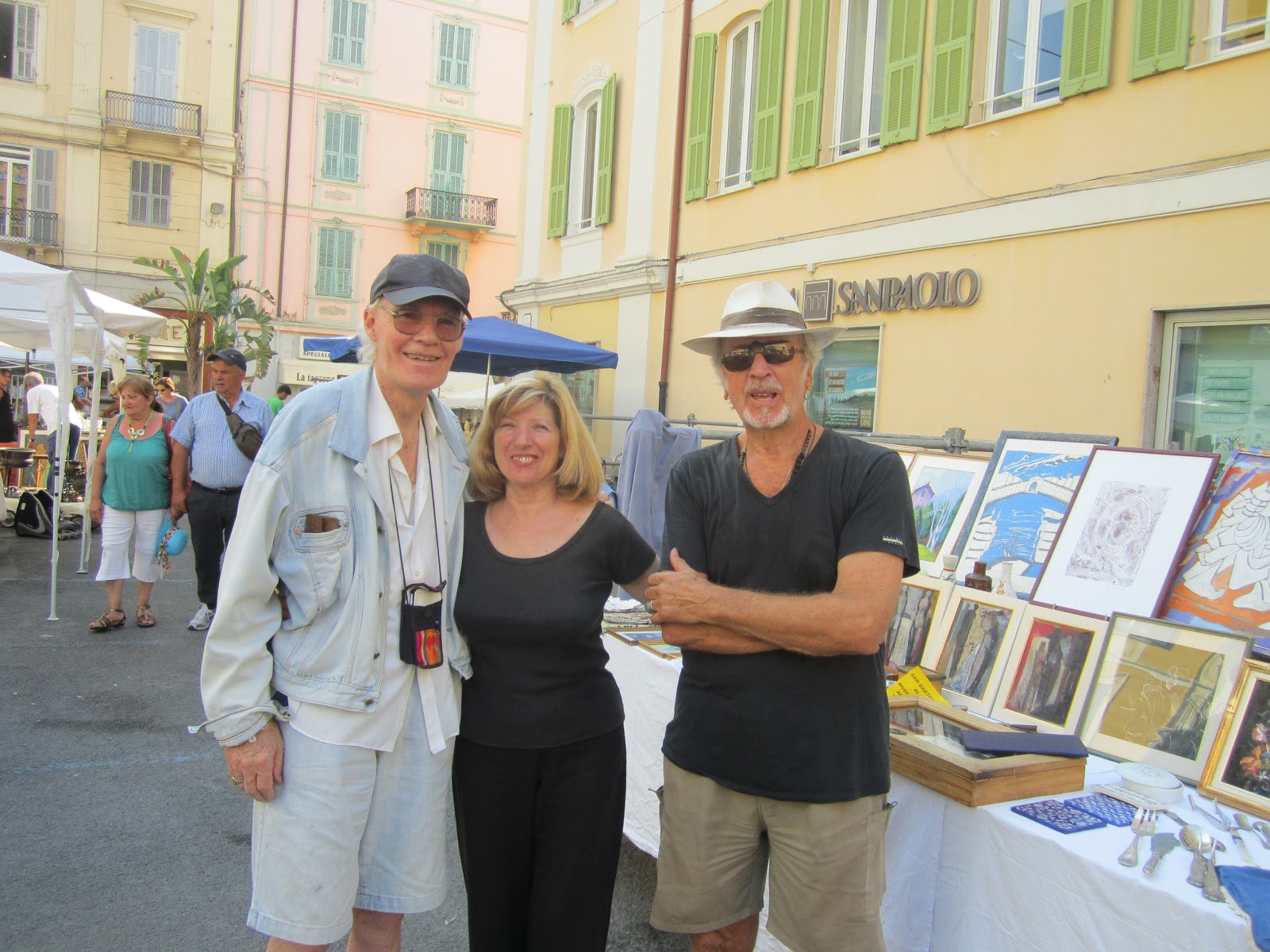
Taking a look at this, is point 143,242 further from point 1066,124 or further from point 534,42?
point 1066,124

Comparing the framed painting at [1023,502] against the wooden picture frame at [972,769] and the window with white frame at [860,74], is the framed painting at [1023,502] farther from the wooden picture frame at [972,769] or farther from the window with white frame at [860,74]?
the window with white frame at [860,74]

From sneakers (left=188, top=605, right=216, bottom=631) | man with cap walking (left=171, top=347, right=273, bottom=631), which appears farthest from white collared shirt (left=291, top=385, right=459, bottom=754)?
sneakers (left=188, top=605, right=216, bottom=631)

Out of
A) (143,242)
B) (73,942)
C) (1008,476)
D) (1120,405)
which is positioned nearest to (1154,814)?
(1008,476)

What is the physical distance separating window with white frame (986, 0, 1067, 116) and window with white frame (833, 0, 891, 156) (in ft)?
4.08

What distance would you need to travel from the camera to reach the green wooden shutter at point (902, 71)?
26.5ft

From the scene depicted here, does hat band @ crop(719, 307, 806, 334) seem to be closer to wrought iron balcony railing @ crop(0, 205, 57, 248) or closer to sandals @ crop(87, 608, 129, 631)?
sandals @ crop(87, 608, 129, 631)

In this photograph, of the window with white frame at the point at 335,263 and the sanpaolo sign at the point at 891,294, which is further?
the window with white frame at the point at 335,263

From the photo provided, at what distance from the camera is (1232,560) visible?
268 centimetres

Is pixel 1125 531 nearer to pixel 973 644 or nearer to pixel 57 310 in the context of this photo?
pixel 973 644

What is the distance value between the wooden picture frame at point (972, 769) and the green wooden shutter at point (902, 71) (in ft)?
23.1

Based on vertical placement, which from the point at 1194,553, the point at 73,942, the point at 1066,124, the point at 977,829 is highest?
the point at 1066,124

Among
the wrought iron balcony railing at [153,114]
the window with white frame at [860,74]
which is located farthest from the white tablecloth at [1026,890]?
the wrought iron balcony railing at [153,114]

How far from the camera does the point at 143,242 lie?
24578 millimetres

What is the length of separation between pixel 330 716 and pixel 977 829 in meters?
1.50
